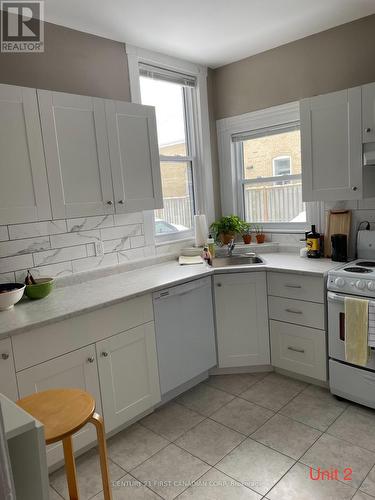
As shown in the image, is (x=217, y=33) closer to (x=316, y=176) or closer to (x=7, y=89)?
(x=316, y=176)

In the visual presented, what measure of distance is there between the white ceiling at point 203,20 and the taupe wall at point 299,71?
0.09 m

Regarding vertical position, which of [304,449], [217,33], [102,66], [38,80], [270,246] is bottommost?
[304,449]

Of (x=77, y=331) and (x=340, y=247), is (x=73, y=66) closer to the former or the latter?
(x=77, y=331)

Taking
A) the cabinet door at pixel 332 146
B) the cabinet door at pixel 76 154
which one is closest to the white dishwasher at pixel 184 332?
the cabinet door at pixel 76 154

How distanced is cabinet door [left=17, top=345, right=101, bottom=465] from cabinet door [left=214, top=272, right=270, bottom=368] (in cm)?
115

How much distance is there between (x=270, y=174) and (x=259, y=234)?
0.58 m

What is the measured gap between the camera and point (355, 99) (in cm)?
258

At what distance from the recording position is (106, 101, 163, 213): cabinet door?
252cm

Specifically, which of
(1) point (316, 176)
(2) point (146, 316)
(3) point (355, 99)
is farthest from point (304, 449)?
(3) point (355, 99)

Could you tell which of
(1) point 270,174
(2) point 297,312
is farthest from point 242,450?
(1) point 270,174

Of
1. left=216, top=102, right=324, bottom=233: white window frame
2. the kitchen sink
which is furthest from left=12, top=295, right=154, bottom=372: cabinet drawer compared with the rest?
left=216, top=102, right=324, bottom=233: white window frame

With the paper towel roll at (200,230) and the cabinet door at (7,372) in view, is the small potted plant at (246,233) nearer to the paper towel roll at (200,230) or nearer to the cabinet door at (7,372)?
the paper towel roll at (200,230)

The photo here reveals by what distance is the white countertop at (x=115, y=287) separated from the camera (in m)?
1.98

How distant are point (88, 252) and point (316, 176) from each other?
5.92ft
